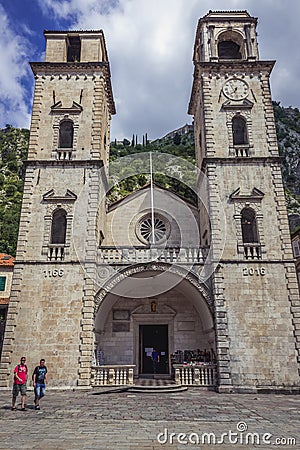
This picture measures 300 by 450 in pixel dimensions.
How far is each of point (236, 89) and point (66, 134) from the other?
373 inches

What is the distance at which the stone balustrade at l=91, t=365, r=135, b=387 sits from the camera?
14.8 metres

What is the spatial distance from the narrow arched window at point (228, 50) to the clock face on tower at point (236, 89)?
3.68 m

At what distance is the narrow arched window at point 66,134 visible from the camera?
19.3 meters

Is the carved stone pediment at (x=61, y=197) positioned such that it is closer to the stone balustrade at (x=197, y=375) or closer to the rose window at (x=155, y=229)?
the rose window at (x=155, y=229)

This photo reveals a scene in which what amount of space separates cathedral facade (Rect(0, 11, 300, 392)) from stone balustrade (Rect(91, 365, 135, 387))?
4 cm

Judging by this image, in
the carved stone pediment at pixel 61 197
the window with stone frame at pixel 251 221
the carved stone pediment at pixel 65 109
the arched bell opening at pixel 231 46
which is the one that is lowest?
the window with stone frame at pixel 251 221

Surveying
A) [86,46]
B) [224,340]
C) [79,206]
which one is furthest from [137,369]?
[86,46]

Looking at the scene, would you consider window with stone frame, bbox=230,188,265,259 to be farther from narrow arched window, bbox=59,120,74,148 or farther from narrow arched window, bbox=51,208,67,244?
narrow arched window, bbox=59,120,74,148

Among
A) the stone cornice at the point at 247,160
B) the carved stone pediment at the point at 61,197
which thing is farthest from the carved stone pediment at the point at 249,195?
the carved stone pediment at the point at 61,197

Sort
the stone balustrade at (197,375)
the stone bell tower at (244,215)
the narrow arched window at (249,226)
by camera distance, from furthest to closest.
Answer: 1. the narrow arched window at (249,226)
2. the stone balustrade at (197,375)
3. the stone bell tower at (244,215)

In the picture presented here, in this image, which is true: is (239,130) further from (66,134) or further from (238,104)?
(66,134)

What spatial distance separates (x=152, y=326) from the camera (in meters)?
19.1

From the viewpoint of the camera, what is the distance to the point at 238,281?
15.8 metres

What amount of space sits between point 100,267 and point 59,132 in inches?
306
